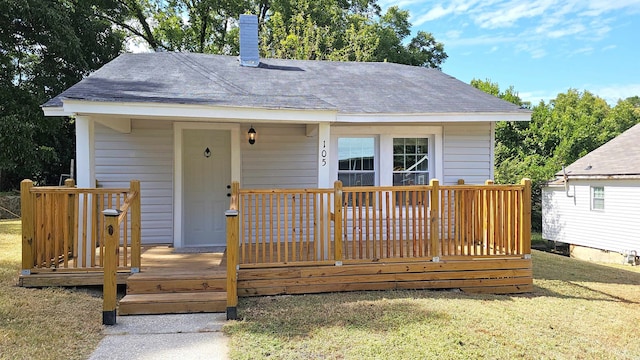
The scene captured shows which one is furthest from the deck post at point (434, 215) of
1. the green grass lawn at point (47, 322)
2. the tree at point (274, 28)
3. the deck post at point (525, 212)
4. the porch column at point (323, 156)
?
the tree at point (274, 28)

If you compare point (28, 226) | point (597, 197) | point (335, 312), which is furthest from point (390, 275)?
point (597, 197)

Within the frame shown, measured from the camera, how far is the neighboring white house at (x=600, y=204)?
1337 centimetres

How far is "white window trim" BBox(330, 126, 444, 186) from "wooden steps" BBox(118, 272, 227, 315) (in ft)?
10.0

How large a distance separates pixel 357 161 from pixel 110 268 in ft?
14.1

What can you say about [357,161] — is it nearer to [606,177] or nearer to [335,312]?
[335,312]

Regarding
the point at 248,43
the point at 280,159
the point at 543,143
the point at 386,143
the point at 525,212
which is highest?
the point at 248,43

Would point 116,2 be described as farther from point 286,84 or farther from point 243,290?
point 243,290

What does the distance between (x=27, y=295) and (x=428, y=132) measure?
6.20m

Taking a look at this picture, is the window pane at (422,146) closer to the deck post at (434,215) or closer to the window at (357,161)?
the window at (357,161)

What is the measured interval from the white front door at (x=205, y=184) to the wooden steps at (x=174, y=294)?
2.23 metres

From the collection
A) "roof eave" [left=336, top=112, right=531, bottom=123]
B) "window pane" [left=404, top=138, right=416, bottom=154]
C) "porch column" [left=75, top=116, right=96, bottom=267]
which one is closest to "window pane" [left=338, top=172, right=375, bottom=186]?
"window pane" [left=404, top=138, right=416, bottom=154]

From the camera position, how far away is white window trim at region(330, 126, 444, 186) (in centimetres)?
689

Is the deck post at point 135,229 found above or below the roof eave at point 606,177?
below

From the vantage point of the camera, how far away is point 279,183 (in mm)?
7145
